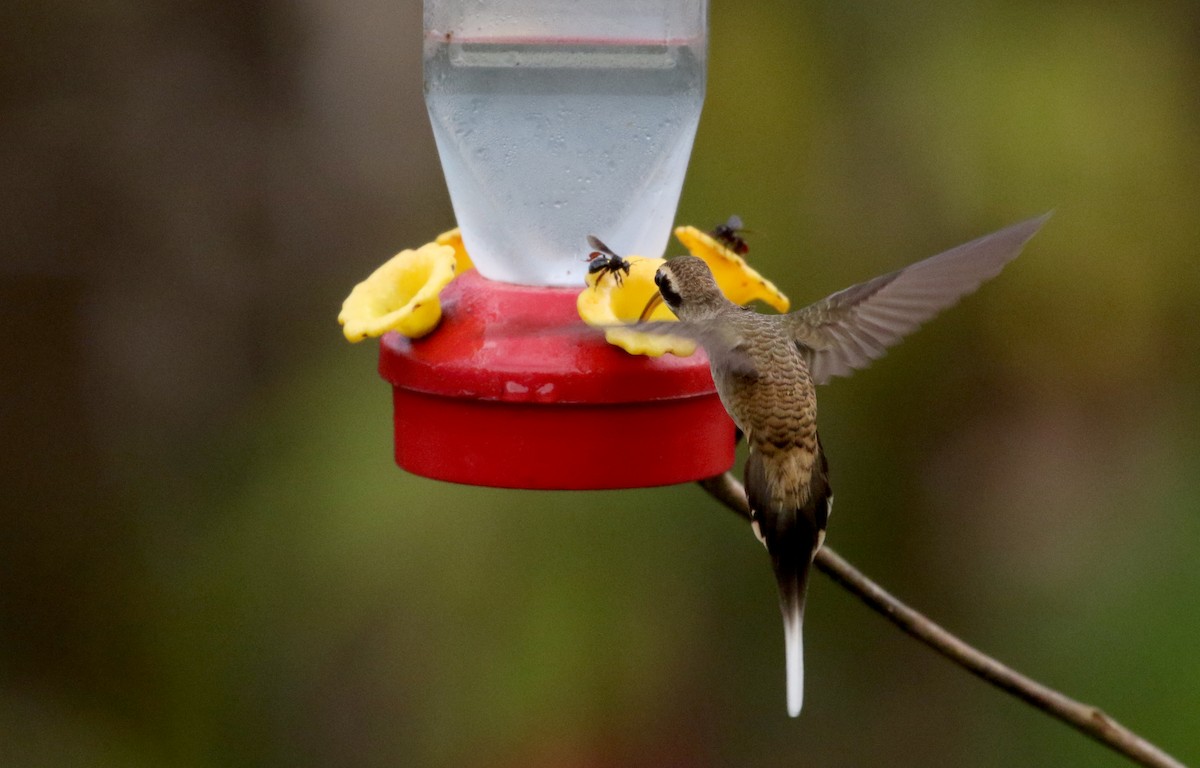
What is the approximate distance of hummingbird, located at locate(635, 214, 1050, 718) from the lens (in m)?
2.20

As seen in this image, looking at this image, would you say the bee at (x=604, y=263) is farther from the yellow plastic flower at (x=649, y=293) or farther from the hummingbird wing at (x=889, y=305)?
the hummingbird wing at (x=889, y=305)

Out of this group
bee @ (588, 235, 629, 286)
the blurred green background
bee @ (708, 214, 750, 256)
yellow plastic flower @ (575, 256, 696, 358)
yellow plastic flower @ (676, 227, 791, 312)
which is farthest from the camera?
the blurred green background

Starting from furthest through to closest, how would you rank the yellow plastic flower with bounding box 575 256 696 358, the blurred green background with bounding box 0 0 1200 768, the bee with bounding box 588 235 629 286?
the blurred green background with bounding box 0 0 1200 768
the bee with bounding box 588 235 629 286
the yellow plastic flower with bounding box 575 256 696 358

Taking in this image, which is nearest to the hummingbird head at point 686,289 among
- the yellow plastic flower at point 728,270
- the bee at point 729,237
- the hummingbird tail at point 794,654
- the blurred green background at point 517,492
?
the yellow plastic flower at point 728,270

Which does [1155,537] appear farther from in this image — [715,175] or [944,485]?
[715,175]

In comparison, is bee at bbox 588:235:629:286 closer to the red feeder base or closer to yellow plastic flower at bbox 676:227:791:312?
the red feeder base

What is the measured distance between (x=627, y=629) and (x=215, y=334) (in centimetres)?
155

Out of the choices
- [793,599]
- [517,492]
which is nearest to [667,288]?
[793,599]

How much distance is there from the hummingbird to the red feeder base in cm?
9

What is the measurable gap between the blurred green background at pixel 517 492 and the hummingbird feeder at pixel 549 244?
4.78 feet

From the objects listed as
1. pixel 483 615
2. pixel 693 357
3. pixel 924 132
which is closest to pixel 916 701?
pixel 483 615

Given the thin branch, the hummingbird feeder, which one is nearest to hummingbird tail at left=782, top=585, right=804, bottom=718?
the thin branch

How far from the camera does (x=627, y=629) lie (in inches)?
170

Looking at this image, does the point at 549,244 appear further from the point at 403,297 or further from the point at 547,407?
the point at 547,407
